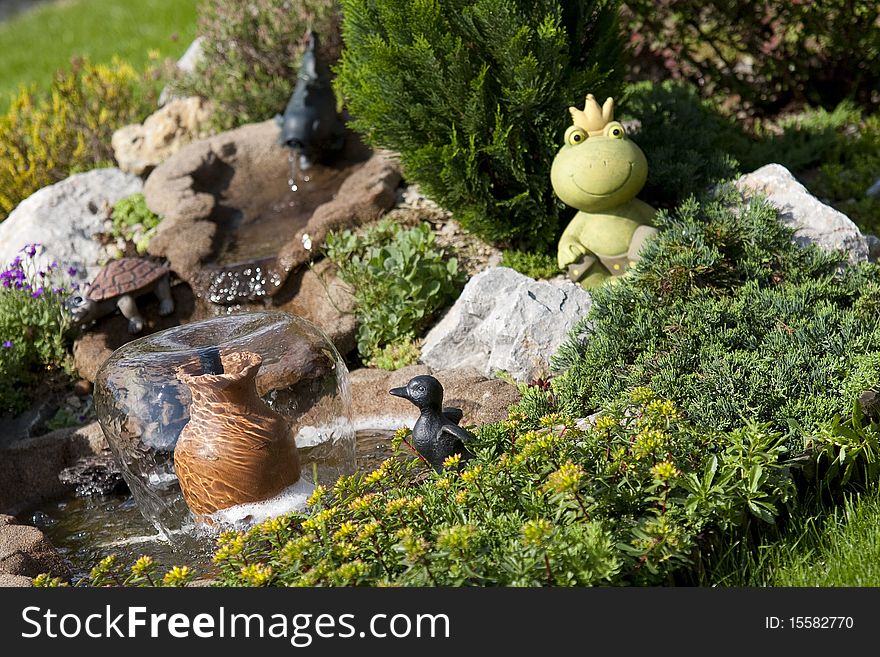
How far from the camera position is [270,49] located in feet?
27.0

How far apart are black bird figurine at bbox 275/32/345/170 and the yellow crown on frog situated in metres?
2.51

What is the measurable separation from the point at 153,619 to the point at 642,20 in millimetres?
6543

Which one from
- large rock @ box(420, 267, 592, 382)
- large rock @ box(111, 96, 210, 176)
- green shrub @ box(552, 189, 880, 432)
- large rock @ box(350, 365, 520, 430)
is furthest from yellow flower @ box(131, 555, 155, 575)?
large rock @ box(111, 96, 210, 176)

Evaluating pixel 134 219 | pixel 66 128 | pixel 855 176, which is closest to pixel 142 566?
pixel 134 219

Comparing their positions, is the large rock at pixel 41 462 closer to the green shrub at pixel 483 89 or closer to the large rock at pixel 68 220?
the large rock at pixel 68 220

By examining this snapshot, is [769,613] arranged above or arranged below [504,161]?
below

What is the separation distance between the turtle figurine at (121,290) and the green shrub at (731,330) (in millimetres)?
2986

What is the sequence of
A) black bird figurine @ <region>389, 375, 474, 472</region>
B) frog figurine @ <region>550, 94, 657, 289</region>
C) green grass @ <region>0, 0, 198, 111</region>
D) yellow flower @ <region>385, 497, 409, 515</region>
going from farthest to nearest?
green grass @ <region>0, 0, 198, 111</region>, frog figurine @ <region>550, 94, 657, 289</region>, black bird figurine @ <region>389, 375, 474, 472</region>, yellow flower @ <region>385, 497, 409, 515</region>

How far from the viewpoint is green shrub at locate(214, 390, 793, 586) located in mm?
3002

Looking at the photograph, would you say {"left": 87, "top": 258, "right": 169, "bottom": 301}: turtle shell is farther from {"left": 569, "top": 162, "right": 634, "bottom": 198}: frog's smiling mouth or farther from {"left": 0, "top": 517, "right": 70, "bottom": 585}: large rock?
{"left": 569, "top": 162, "right": 634, "bottom": 198}: frog's smiling mouth

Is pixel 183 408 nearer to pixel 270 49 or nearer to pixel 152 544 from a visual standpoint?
pixel 152 544

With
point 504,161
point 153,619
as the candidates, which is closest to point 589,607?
point 153,619

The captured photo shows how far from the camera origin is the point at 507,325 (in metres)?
5.07

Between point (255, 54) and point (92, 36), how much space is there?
7.33m
